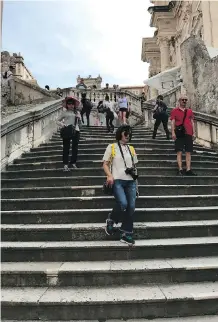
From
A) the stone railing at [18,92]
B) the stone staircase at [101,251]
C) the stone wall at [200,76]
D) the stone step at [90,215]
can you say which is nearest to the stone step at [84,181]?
the stone staircase at [101,251]

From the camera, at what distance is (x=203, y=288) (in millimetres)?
4074

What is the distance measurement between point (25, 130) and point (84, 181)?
3307 millimetres

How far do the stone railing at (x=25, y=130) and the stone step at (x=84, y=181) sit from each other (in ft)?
3.27

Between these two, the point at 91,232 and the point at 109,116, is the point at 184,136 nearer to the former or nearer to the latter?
the point at 91,232

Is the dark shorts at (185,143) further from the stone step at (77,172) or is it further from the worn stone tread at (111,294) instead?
the worn stone tread at (111,294)

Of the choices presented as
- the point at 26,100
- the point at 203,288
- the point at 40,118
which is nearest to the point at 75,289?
the point at 203,288

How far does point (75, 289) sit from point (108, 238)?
1.09 metres

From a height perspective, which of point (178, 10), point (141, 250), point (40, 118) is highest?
point (178, 10)

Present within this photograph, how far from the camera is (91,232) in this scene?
5.07 meters

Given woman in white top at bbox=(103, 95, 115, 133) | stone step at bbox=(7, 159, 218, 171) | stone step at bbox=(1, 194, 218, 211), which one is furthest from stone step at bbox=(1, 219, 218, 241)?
woman in white top at bbox=(103, 95, 115, 133)

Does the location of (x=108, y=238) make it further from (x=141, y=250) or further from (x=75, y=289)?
(x=75, y=289)

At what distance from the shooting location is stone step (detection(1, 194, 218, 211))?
5.97 meters

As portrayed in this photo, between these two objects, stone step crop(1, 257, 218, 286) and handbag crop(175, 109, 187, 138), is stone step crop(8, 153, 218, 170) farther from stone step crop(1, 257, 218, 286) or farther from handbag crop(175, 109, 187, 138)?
stone step crop(1, 257, 218, 286)

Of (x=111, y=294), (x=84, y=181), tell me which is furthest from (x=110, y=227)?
(x=84, y=181)
